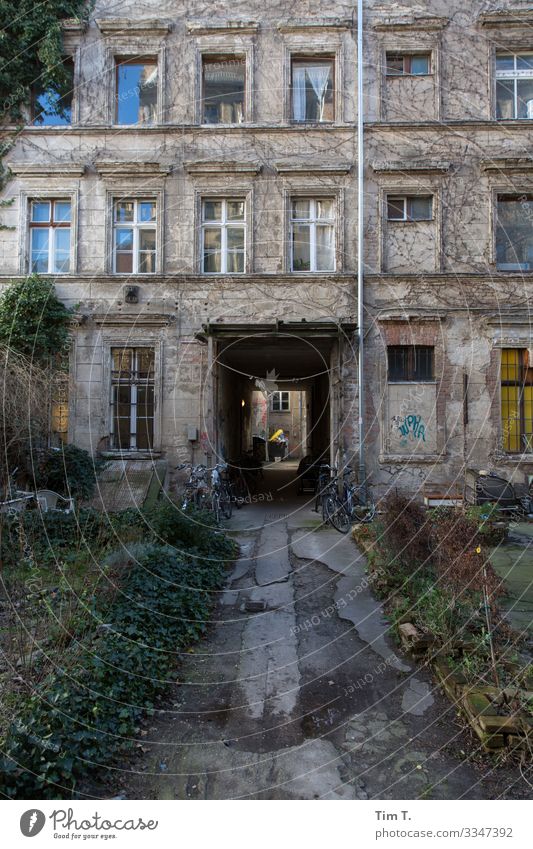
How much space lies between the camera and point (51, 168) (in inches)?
533

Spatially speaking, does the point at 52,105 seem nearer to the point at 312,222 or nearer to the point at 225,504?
the point at 312,222

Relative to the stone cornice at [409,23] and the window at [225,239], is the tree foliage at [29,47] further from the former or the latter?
the stone cornice at [409,23]

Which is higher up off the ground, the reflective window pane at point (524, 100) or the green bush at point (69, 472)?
the reflective window pane at point (524, 100)

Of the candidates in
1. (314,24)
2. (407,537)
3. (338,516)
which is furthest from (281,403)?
(407,537)

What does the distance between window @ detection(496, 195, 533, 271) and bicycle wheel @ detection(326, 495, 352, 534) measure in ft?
24.1

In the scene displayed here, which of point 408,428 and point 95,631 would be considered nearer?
point 95,631

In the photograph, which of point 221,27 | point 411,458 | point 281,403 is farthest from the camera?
point 281,403

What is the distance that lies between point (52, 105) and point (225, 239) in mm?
5632

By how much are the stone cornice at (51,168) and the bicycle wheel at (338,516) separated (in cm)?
→ 1014

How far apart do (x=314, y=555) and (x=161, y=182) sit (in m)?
9.93

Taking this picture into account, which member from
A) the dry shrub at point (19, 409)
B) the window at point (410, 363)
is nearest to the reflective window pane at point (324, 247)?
the window at point (410, 363)

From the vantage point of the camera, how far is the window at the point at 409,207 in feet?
44.3

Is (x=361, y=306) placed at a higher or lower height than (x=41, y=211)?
lower
